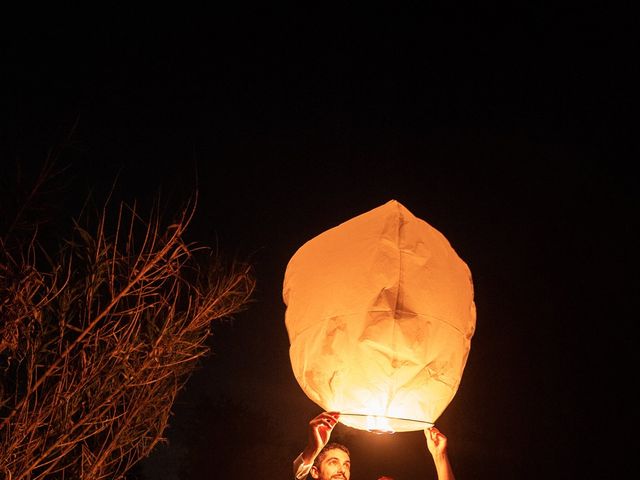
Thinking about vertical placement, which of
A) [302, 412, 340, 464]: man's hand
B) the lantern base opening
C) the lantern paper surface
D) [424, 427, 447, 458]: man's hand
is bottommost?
[424, 427, 447, 458]: man's hand

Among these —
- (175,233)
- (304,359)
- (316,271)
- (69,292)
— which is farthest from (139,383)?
(316,271)

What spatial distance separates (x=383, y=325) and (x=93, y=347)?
48.6 inches

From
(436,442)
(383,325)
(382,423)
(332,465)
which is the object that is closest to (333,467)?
(332,465)

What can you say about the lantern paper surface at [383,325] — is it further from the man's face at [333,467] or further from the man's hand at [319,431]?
the man's face at [333,467]

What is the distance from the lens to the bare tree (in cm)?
208

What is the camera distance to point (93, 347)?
2254 mm

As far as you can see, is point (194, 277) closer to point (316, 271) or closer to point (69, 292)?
point (69, 292)

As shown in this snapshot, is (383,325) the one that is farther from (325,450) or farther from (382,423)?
(325,450)

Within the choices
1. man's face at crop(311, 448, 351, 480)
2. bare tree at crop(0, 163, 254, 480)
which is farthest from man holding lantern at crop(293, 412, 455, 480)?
bare tree at crop(0, 163, 254, 480)

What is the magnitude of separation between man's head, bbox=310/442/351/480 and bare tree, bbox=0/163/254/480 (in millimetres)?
763

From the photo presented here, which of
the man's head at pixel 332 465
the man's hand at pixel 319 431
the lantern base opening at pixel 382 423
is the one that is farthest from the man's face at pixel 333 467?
the lantern base opening at pixel 382 423

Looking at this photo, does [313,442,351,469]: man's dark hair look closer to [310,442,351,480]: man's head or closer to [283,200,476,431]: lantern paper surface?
[310,442,351,480]: man's head

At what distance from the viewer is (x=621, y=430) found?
6.80 meters

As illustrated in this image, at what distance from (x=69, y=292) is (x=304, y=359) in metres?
1.02
